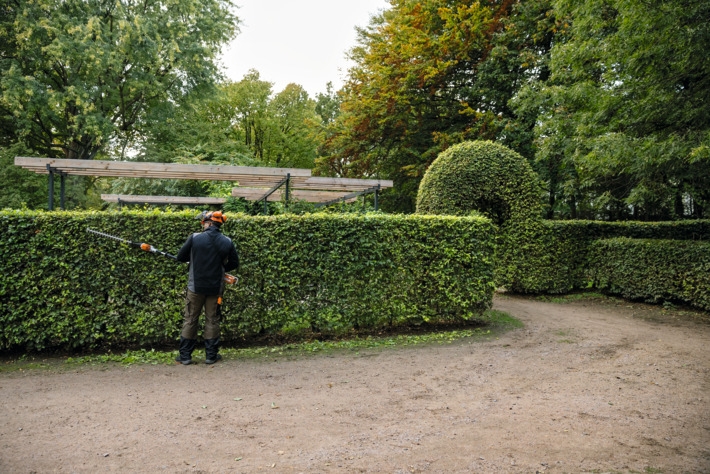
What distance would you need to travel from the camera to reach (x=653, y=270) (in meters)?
10.6

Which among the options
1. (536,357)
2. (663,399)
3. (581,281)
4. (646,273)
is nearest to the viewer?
(663,399)

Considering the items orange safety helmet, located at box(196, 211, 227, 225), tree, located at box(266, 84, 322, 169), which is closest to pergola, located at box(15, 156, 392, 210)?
orange safety helmet, located at box(196, 211, 227, 225)

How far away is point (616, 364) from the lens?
5.84m

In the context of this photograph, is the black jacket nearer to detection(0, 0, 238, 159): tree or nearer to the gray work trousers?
the gray work trousers

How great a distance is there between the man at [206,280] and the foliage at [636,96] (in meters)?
8.08

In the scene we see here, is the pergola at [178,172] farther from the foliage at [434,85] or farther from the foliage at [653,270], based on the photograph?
the foliage at [434,85]

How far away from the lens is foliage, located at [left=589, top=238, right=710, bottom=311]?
31.3ft

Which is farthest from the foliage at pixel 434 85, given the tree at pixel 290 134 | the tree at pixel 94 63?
the tree at pixel 290 134

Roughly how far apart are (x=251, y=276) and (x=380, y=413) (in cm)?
331

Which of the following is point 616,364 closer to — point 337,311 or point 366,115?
point 337,311

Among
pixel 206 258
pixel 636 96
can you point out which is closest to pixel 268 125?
pixel 636 96

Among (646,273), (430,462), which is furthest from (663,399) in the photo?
(646,273)

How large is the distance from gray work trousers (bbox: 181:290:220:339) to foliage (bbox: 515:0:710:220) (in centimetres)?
840

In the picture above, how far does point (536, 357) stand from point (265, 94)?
31.6 meters
